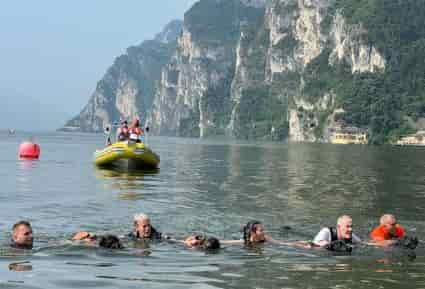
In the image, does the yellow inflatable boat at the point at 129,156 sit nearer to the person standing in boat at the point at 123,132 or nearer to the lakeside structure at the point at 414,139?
the person standing in boat at the point at 123,132

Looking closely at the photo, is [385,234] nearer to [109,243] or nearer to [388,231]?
→ [388,231]

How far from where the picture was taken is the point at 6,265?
52.3ft

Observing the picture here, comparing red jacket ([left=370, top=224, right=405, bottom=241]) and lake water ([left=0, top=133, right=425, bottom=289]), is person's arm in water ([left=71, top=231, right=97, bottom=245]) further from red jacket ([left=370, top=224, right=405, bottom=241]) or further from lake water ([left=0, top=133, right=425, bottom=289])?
red jacket ([left=370, top=224, right=405, bottom=241])

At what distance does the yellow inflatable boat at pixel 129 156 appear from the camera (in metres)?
49.2

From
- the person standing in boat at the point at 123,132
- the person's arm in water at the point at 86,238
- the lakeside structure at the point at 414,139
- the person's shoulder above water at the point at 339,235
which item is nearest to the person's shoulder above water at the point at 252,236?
the person's shoulder above water at the point at 339,235

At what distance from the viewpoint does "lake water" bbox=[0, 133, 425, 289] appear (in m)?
15.2

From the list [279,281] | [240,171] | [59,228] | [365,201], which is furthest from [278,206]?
[240,171]

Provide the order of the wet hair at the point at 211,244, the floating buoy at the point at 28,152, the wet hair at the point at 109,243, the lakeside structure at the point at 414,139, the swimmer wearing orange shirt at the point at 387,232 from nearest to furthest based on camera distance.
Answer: the wet hair at the point at 109,243 → the wet hair at the point at 211,244 → the swimmer wearing orange shirt at the point at 387,232 → the floating buoy at the point at 28,152 → the lakeside structure at the point at 414,139

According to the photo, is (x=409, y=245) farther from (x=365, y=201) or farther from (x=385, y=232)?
(x=365, y=201)

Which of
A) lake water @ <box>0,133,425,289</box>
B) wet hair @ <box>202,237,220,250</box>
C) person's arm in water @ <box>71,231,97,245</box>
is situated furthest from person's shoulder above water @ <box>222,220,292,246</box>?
person's arm in water @ <box>71,231,97,245</box>

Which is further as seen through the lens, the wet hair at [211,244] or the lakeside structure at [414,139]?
the lakeside structure at [414,139]

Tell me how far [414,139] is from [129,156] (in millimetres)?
148273

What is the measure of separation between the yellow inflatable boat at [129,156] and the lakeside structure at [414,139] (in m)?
141

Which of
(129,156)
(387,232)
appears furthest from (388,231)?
(129,156)
